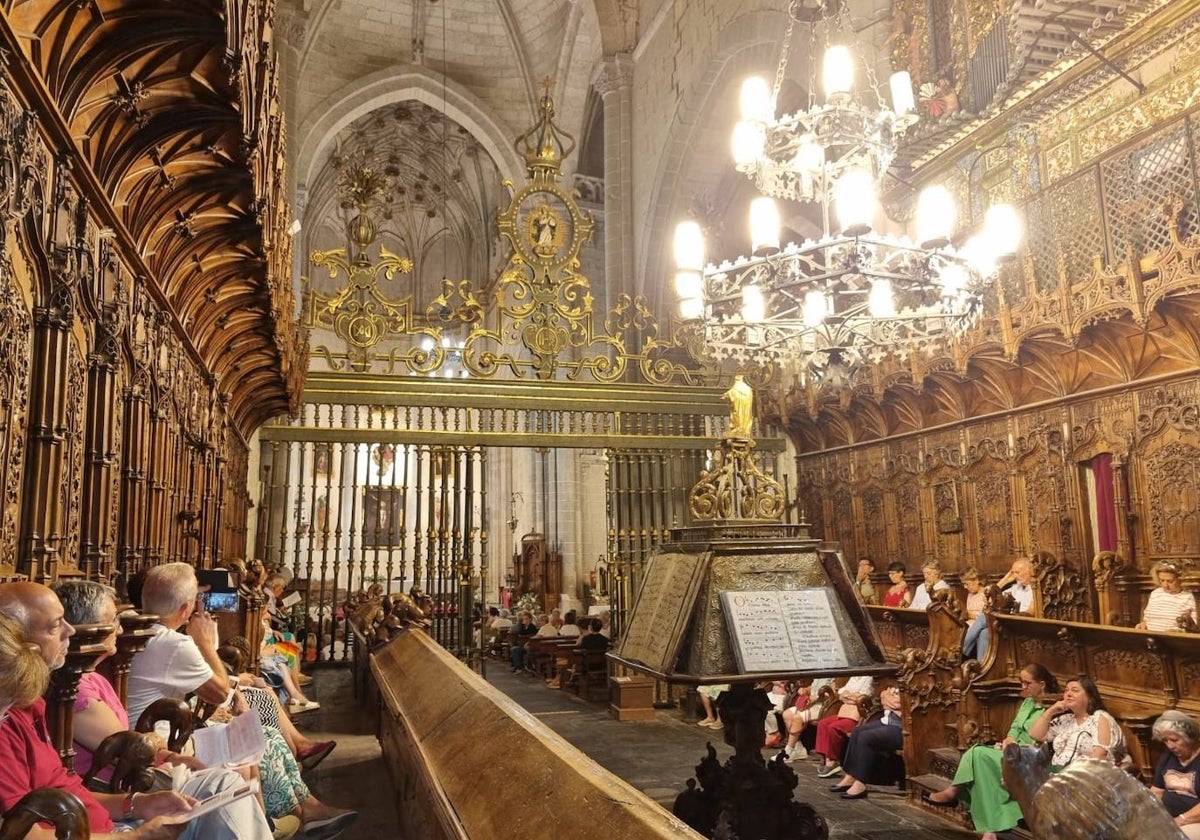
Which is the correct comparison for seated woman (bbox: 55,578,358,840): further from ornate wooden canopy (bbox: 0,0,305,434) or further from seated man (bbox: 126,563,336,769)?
ornate wooden canopy (bbox: 0,0,305,434)

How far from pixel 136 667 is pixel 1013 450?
22.3 feet

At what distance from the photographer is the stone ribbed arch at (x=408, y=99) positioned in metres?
18.6

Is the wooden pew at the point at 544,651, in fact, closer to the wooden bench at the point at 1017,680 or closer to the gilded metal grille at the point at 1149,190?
the wooden bench at the point at 1017,680

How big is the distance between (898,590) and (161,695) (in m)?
6.49

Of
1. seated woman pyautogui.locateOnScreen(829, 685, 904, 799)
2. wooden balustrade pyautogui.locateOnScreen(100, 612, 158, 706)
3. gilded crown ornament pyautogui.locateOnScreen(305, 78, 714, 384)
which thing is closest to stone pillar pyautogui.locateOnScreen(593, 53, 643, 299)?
gilded crown ornament pyautogui.locateOnScreen(305, 78, 714, 384)

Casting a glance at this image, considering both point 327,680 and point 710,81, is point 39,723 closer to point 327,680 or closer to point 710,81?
point 327,680

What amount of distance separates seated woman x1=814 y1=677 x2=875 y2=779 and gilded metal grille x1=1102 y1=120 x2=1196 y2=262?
347 cm

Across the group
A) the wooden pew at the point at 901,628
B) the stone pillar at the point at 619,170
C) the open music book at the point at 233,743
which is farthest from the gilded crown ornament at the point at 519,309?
the stone pillar at the point at 619,170

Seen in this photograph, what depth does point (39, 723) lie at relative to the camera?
6.15ft

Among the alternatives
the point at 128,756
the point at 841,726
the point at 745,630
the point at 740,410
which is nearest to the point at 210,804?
the point at 128,756

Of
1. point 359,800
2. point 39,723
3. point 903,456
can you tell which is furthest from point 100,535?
point 903,456

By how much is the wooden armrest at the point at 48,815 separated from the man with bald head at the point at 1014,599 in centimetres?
529

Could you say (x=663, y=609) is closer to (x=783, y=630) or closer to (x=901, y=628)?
(x=783, y=630)

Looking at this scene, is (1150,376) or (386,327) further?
(386,327)
